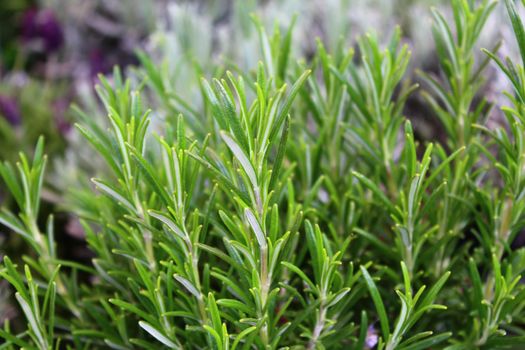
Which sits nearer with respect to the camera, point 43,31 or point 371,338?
point 371,338

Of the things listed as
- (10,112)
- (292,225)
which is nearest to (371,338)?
(292,225)

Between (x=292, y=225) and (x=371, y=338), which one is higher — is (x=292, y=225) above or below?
above

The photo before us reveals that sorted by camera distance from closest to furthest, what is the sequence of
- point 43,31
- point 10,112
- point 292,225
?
point 292,225
point 10,112
point 43,31

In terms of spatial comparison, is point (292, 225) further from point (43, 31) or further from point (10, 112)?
point (43, 31)

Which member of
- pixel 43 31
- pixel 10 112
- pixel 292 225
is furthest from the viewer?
pixel 43 31

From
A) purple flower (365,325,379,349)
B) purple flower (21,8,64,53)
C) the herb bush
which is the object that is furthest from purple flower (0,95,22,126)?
purple flower (365,325,379,349)

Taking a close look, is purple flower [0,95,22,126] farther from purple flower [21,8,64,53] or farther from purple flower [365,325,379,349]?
purple flower [365,325,379,349]

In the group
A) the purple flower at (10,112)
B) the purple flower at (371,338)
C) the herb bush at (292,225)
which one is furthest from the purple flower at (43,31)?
the purple flower at (371,338)
